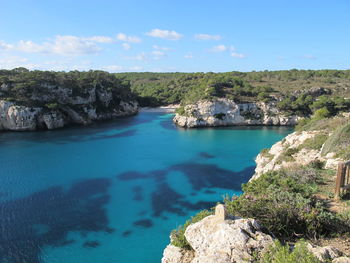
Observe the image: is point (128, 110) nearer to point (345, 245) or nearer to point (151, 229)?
point (151, 229)

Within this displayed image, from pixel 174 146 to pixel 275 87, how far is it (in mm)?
36394

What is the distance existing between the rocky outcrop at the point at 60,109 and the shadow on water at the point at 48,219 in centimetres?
2658

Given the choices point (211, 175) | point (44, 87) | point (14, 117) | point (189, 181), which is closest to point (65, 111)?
point (44, 87)

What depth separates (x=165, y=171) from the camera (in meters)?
23.6

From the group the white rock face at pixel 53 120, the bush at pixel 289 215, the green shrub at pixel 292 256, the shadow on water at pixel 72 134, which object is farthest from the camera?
the white rock face at pixel 53 120

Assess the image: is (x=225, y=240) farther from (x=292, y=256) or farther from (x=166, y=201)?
(x=166, y=201)

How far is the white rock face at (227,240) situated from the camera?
542 centimetres

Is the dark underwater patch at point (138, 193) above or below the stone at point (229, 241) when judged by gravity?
below

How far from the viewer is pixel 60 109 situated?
47.1 meters

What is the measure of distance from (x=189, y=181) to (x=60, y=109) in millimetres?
34121

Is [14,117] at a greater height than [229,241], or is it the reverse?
[229,241]

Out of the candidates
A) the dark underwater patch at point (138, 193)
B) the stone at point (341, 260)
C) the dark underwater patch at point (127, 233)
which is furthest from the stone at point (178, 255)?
the dark underwater patch at point (138, 193)

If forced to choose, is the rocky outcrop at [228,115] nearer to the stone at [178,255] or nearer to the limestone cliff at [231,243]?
the stone at [178,255]

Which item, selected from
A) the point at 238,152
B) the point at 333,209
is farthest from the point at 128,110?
the point at 333,209
